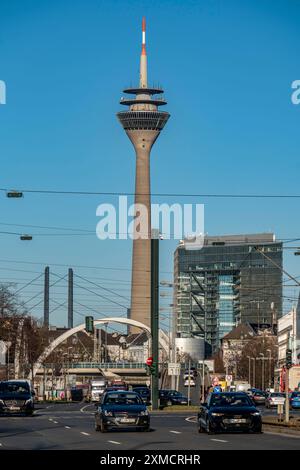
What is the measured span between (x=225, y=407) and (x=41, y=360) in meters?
110

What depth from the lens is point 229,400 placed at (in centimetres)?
4272

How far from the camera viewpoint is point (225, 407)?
42.1 meters

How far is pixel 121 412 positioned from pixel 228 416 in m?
3.98

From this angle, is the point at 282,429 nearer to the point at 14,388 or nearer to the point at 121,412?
the point at 121,412

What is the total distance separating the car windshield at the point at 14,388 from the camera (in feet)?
209

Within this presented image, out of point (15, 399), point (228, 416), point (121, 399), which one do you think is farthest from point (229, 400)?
point (15, 399)

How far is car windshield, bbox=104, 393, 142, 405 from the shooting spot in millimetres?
44016

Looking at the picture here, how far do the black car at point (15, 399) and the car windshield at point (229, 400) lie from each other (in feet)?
68.9

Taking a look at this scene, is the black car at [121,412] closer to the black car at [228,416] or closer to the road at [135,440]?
the road at [135,440]

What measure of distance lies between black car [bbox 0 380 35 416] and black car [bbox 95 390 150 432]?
1828cm

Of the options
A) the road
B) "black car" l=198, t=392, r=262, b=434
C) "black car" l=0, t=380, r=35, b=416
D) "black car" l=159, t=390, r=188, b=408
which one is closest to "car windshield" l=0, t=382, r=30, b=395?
"black car" l=0, t=380, r=35, b=416

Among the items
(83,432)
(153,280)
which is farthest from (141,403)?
(153,280)

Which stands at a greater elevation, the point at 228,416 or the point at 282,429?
the point at 228,416

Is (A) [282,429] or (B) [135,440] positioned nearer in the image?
(B) [135,440]
